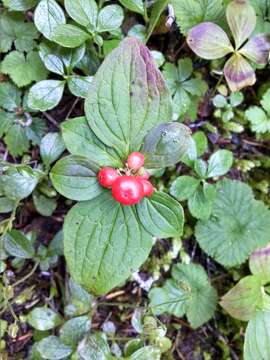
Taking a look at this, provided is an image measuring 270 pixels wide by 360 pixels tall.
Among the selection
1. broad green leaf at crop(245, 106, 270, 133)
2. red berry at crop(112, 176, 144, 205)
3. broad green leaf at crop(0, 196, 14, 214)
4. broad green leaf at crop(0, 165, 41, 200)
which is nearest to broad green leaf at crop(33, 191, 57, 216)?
broad green leaf at crop(0, 196, 14, 214)

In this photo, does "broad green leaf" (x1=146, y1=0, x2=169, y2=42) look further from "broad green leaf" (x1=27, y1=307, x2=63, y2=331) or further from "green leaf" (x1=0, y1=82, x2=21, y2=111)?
"broad green leaf" (x1=27, y1=307, x2=63, y2=331)

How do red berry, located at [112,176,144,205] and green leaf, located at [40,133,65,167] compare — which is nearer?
red berry, located at [112,176,144,205]

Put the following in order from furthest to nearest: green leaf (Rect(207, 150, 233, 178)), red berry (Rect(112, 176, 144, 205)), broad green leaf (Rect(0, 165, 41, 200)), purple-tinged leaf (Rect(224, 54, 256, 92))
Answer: green leaf (Rect(207, 150, 233, 178))
purple-tinged leaf (Rect(224, 54, 256, 92))
broad green leaf (Rect(0, 165, 41, 200))
red berry (Rect(112, 176, 144, 205))

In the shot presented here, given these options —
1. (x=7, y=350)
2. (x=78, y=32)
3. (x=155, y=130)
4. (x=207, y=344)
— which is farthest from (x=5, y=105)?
(x=207, y=344)

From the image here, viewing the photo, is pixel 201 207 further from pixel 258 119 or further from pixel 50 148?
pixel 50 148

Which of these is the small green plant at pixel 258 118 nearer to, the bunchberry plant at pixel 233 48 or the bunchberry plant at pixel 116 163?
the bunchberry plant at pixel 233 48

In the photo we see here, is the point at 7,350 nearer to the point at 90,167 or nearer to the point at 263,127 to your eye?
the point at 90,167
